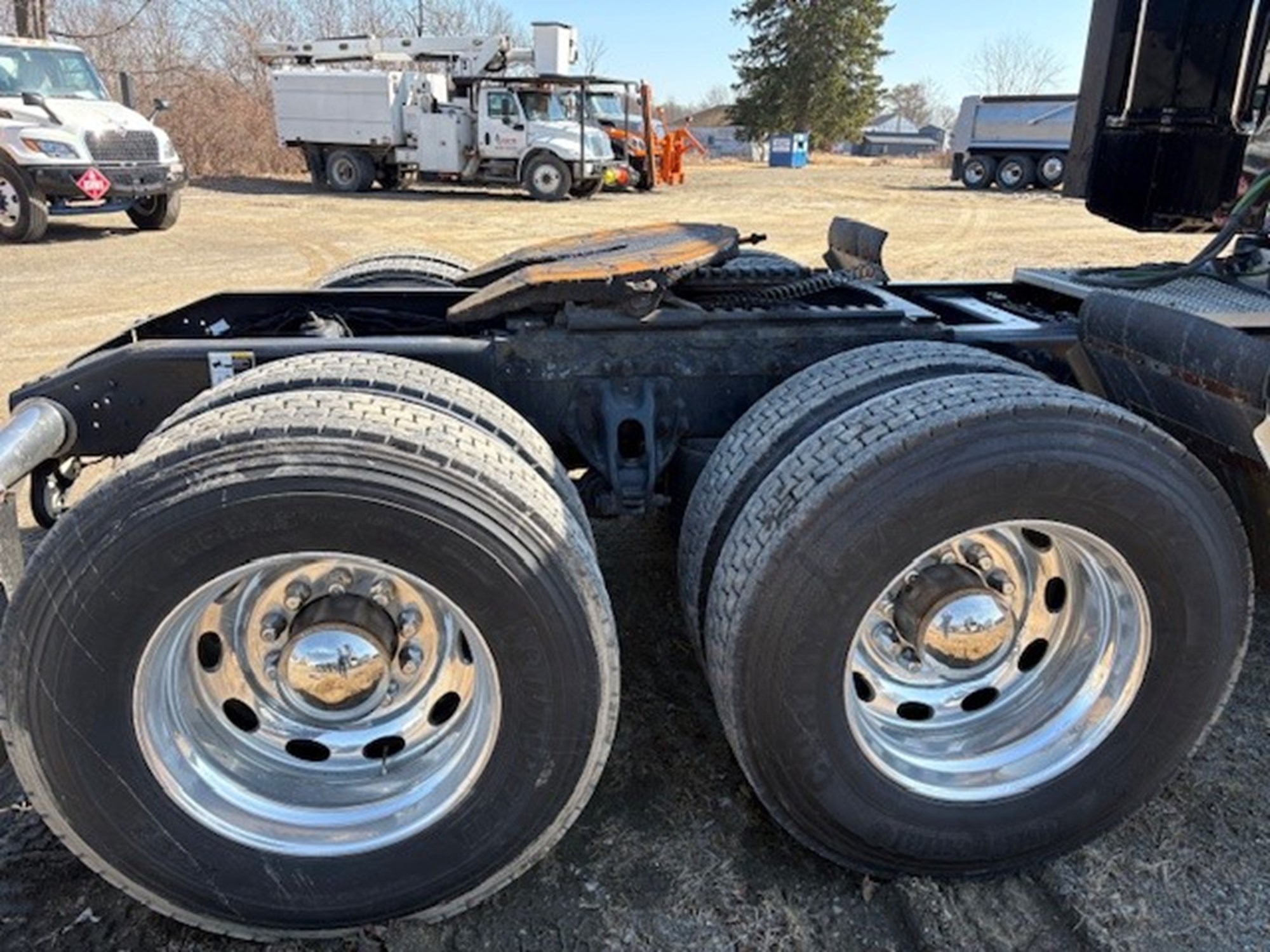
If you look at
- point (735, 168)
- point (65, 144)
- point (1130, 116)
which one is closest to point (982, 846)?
point (1130, 116)

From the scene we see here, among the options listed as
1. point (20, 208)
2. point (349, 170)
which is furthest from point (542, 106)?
point (20, 208)

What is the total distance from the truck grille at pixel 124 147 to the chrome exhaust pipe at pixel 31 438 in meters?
11.9

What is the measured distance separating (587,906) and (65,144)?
13.2 meters

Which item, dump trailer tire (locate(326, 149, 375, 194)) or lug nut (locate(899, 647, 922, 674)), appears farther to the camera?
dump trailer tire (locate(326, 149, 375, 194))

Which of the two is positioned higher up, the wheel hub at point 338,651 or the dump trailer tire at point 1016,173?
the wheel hub at point 338,651

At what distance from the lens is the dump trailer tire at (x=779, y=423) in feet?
8.20

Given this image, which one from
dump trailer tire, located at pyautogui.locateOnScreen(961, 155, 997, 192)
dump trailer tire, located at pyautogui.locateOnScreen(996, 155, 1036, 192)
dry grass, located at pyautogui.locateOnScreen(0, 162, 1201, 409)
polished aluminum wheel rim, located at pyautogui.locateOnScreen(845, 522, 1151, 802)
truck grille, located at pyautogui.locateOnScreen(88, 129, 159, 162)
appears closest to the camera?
polished aluminum wheel rim, located at pyautogui.locateOnScreen(845, 522, 1151, 802)

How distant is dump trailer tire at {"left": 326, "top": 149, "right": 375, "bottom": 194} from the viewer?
75.2 ft

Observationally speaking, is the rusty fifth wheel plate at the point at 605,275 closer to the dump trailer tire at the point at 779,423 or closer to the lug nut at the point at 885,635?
the dump trailer tire at the point at 779,423

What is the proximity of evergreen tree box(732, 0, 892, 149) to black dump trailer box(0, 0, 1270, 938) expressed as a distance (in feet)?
179

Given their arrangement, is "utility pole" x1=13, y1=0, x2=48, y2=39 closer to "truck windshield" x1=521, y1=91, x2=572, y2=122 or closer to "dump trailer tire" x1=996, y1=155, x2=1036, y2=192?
"truck windshield" x1=521, y1=91, x2=572, y2=122

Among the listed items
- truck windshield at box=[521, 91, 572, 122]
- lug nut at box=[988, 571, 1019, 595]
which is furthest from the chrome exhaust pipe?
truck windshield at box=[521, 91, 572, 122]

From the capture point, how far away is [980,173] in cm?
2811

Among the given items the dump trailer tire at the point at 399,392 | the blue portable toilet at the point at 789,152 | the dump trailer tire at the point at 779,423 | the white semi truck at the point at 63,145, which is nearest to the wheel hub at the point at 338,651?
the dump trailer tire at the point at 399,392
